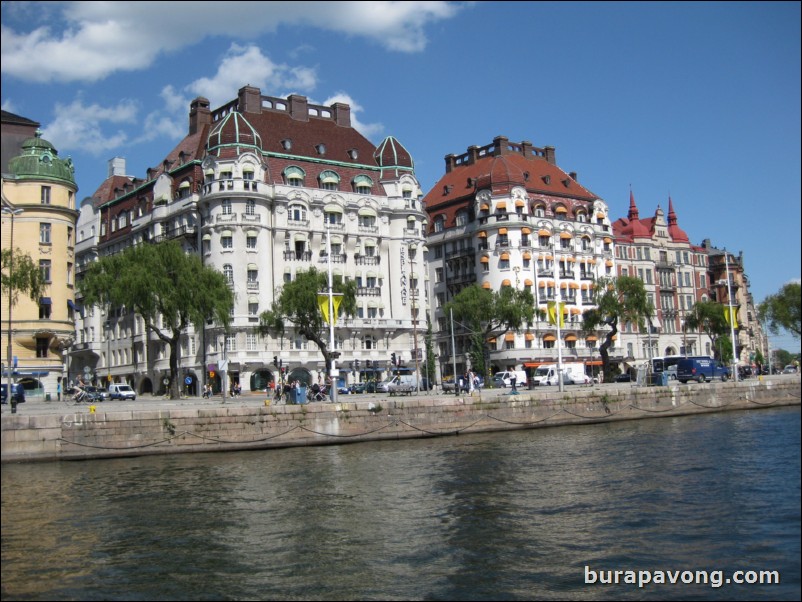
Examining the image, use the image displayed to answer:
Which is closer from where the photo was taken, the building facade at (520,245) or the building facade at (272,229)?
the building facade at (272,229)

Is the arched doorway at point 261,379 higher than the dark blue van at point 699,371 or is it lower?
higher

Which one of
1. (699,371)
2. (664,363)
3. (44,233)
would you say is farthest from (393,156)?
(44,233)

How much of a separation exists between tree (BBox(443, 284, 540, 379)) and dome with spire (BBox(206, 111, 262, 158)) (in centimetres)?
3169

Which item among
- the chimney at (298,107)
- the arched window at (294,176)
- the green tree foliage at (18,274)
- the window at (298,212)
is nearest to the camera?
the green tree foliage at (18,274)

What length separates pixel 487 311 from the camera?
315 ft

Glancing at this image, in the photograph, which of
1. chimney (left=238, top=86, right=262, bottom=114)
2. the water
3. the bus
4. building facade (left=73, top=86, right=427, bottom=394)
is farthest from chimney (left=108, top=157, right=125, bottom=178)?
the water

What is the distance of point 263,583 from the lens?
54.2 feet

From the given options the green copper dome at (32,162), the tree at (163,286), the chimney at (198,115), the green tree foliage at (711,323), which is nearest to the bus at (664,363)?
the green tree foliage at (711,323)

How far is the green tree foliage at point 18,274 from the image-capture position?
36.1 ft

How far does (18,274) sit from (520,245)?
353 ft

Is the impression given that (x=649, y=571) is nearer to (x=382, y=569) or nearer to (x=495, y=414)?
Answer: (x=382, y=569)

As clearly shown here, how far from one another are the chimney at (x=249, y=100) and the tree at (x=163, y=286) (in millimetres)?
35615

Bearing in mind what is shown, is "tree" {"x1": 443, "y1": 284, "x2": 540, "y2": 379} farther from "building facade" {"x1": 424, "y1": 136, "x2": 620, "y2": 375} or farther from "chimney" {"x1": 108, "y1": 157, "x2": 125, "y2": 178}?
"chimney" {"x1": 108, "y1": 157, "x2": 125, "y2": 178}

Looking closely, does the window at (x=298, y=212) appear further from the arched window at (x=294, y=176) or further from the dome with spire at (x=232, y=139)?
the dome with spire at (x=232, y=139)
